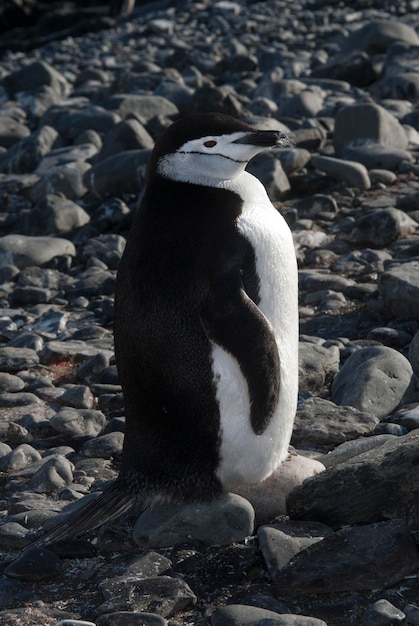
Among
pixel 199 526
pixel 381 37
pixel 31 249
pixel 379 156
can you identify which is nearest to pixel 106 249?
pixel 31 249

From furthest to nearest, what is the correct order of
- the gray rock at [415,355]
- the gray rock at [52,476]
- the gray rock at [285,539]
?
the gray rock at [415,355]
the gray rock at [52,476]
the gray rock at [285,539]

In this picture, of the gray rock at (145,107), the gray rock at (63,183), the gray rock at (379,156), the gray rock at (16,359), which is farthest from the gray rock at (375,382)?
the gray rock at (145,107)

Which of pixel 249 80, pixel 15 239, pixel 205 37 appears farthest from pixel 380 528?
pixel 205 37

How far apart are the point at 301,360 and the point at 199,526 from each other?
1.49 metres

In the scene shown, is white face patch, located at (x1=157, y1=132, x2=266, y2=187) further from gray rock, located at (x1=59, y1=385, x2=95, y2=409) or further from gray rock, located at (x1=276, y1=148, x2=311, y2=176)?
gray rock, located at (x1=276, y1=148, x2=311, y2=176)

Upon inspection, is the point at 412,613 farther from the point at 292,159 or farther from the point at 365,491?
the point at 292,159

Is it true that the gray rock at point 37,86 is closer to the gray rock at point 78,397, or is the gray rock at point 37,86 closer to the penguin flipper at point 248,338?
the gray rock at point 78,397

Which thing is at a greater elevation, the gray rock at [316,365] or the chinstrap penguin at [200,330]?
the chinstrap penguin at [200,330]

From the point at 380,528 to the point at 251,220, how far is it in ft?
3.72

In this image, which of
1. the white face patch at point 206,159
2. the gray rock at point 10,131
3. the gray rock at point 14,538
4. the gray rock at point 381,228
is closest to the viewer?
the gray rock at point 14,538

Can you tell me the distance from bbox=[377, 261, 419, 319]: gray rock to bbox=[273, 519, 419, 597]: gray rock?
2.27 metres

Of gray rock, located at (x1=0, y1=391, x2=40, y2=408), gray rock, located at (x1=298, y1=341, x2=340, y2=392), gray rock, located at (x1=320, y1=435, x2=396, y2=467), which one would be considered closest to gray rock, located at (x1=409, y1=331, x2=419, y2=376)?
gray rock, located at (x1=298, y1=341, x2=340, y2=392)

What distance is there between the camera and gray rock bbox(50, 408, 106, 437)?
14.9ft

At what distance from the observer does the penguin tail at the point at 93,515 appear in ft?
11.4
